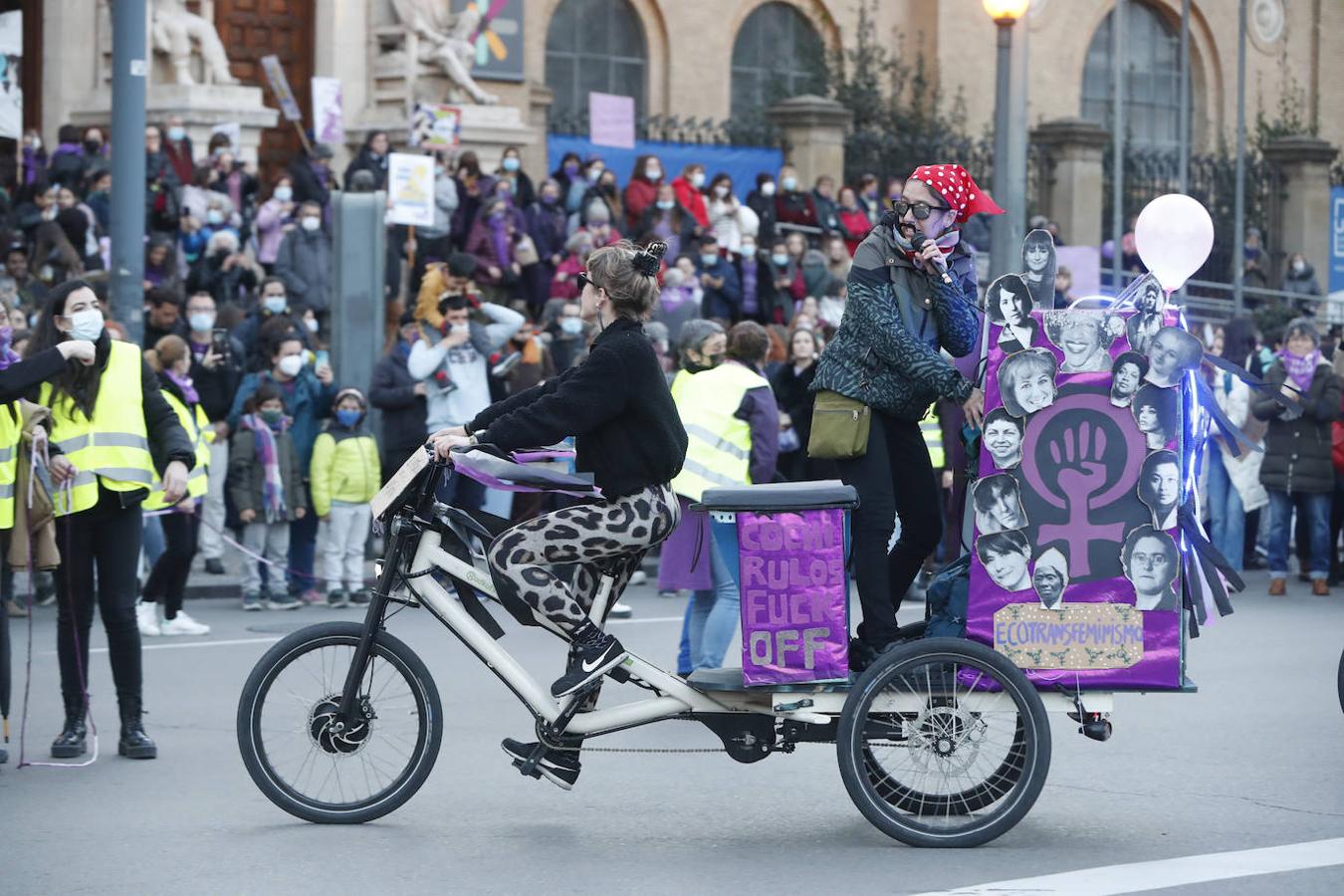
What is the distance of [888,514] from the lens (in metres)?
7.62

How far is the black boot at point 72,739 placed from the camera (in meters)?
8.73

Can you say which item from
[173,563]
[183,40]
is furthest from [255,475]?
[183,40]

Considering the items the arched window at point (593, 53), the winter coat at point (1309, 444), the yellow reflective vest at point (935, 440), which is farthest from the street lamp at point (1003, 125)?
the arched window at point (593, 53)

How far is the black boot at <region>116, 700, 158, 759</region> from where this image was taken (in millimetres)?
8742

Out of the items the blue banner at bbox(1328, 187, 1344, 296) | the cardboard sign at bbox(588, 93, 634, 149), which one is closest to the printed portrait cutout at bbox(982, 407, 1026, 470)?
the cardboard sign at bbox(588, 93, 634, 149)

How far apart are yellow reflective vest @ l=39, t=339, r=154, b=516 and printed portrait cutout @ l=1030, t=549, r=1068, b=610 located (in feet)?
11.6

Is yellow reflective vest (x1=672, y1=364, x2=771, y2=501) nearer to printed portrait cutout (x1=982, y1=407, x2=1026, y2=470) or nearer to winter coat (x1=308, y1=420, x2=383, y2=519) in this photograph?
winter coat (x1=308, y1=420, x2=383, y2=519)

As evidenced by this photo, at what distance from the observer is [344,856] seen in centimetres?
691

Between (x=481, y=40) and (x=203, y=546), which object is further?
(x=481, y=40)

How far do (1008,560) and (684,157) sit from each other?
1935 centimetres

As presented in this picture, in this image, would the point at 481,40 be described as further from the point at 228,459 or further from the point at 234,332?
the point at 228,459

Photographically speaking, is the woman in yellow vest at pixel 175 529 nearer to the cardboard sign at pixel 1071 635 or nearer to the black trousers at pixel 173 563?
the black trousers at pixel 173 563

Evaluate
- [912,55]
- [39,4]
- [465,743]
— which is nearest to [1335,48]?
A: [912,55]

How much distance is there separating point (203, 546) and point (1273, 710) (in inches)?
311
